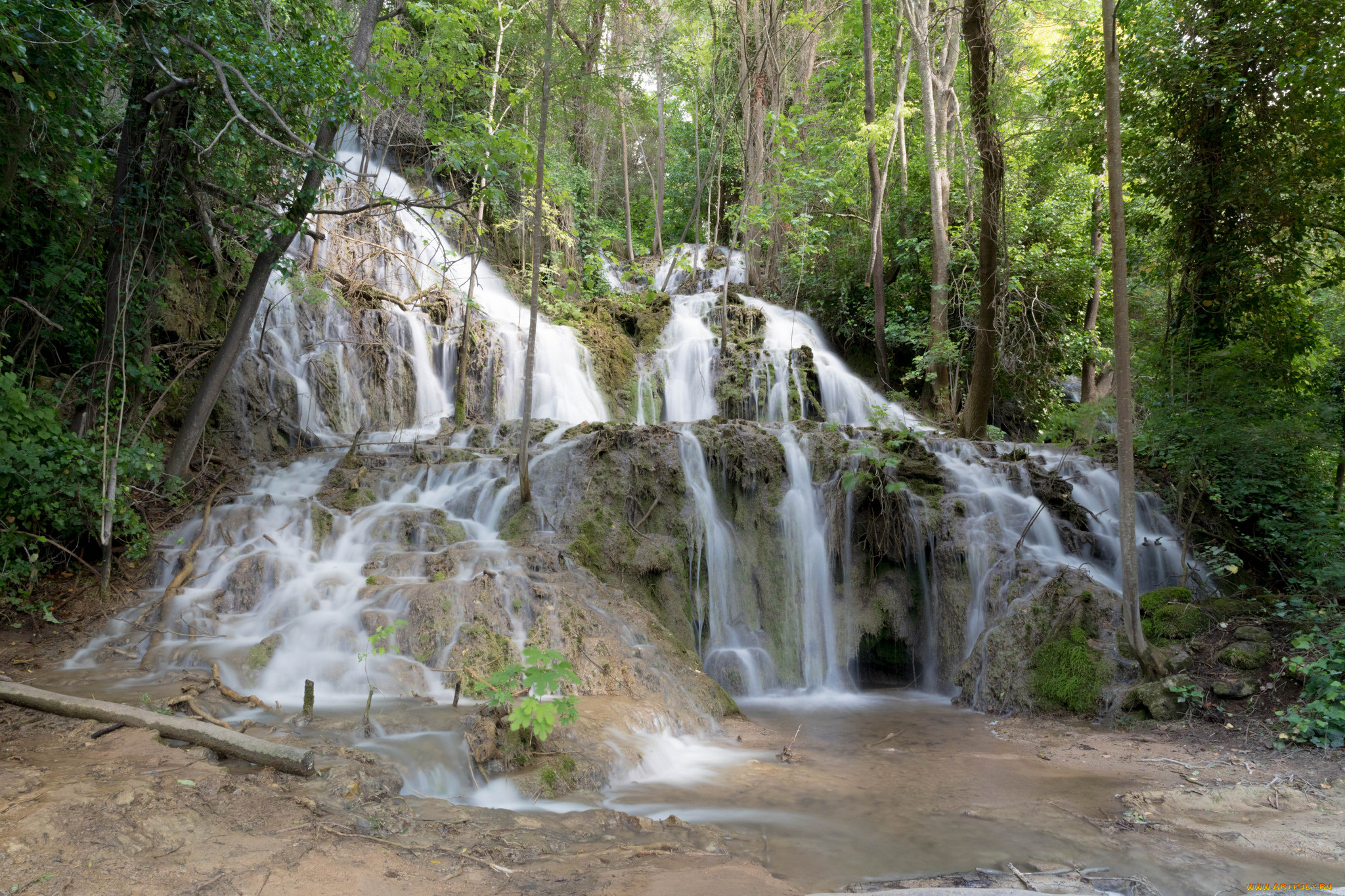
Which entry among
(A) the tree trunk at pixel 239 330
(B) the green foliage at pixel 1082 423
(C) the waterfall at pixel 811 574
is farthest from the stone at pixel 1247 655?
(A) the tree trunk at pixel 239 330

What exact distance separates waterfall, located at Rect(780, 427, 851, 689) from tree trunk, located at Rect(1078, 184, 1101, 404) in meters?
8.91

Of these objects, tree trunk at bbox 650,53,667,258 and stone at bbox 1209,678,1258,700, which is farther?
tree trunk at bbox 650,53,667,258

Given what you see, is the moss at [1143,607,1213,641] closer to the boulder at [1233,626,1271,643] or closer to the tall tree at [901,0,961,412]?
the boulder at [1233,626,1271,643]

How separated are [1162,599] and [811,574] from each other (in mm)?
4187

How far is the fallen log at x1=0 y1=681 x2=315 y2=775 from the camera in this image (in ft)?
13.5

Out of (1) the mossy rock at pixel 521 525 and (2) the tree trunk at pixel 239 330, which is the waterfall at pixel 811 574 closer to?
(1) the mossy rock at pixel 521 525

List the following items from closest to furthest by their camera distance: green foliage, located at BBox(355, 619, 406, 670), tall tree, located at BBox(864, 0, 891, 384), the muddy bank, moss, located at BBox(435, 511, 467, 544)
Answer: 1. the muddy bank
2. green foliage, located at BBox(355, 619, 406, 670)
3. moss, located at BBox(435, 511, 467, 544)
4. tall tree, located at BBox(864, 0, 891, 384)

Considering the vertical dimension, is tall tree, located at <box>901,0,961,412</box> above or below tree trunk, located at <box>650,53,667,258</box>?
below

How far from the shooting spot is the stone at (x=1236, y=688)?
262 inches

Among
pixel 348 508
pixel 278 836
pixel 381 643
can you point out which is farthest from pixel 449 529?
pixel 278 836

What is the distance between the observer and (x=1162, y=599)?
842 centimetres

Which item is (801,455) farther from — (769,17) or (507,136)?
(769,17)

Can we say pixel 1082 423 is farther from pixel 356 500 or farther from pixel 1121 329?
pixel 356 500

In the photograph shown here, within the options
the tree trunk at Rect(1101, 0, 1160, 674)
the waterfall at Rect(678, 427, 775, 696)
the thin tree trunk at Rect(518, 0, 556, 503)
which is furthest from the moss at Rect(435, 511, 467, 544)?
the tree trunk at Rect(1101, 0, 1160, 674)
